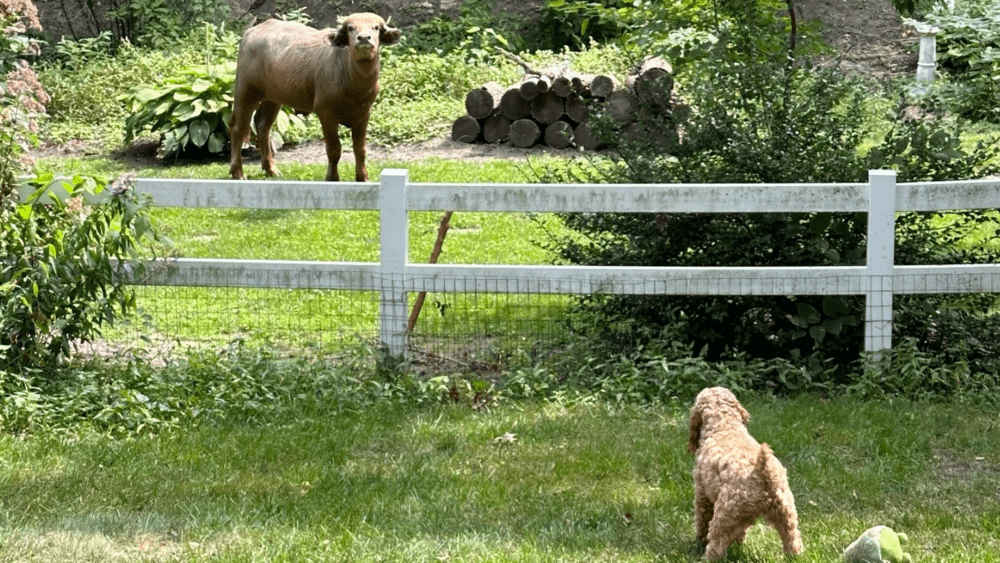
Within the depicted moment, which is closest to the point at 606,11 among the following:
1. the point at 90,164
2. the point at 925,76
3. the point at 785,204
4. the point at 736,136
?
the point at 736,136

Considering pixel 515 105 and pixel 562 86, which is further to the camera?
pixel 515 105

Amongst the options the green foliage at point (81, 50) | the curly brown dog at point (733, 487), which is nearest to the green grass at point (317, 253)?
the curly brown dog at point (733, 487)

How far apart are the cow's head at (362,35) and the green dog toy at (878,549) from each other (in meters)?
7.50

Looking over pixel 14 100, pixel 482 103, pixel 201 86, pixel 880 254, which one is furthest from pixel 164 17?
pixel 880 254

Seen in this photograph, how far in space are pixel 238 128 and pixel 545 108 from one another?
3.57 m

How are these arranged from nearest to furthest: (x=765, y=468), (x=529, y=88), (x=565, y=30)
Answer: (x=765, y=468), (x=529, y=88), (x=565, y=30)

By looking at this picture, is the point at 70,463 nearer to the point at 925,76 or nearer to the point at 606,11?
the point at 606,11

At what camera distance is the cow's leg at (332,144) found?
1173 centimetres

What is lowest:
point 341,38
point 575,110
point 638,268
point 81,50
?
point 638,268

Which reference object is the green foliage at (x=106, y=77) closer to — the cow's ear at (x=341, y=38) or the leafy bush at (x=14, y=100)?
the cow's ear at (x=341, y=38)

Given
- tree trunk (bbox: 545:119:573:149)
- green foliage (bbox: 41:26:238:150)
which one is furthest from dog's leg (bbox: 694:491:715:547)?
green foliage (bbox: 41:26:238:150)

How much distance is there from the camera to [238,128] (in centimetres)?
1273

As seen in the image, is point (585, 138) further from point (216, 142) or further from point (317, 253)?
point (317, 253)

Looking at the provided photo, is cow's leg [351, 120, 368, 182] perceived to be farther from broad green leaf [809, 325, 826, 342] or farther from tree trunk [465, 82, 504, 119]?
broad green leaf [809, 325, 826, 342]
